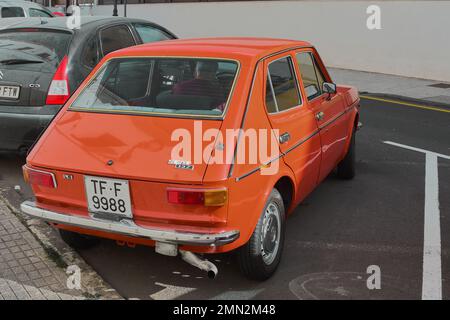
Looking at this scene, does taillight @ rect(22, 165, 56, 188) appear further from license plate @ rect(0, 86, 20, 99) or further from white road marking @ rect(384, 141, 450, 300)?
white road marking @ rect(384, 141, 450, 300)

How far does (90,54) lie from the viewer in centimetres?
606

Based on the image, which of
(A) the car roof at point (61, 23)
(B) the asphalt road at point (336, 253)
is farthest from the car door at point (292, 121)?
(A) the car roof at point (61, 23)

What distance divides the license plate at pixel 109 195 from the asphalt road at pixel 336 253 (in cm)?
65

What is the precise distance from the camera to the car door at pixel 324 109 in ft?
15.2

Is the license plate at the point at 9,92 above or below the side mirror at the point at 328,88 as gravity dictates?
below

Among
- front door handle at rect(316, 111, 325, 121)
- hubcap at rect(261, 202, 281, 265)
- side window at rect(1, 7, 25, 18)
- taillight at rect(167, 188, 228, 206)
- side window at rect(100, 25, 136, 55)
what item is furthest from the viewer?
side window at rect(1, 7, 25, 18)

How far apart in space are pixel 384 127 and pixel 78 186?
21.2ft

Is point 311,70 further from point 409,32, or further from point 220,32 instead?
point 220,32

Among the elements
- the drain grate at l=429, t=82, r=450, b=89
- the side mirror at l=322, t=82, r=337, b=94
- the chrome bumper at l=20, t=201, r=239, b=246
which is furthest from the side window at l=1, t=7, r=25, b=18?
the chrome bumper at l=20, t=201, r=239, b=246

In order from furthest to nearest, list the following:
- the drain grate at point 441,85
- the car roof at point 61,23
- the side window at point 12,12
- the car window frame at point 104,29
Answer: the side window at point 12,12
the drain grate at point 441,85
the car window frame at point 104,29
the car roof at point 61,23

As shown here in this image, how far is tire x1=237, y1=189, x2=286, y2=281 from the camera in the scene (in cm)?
355

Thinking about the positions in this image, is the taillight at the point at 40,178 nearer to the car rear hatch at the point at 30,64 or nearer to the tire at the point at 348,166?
the car rear hatch at the point at 30,64

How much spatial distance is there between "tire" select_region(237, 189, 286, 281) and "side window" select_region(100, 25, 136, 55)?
138 inches

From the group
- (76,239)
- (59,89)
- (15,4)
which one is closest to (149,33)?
(59,89)
